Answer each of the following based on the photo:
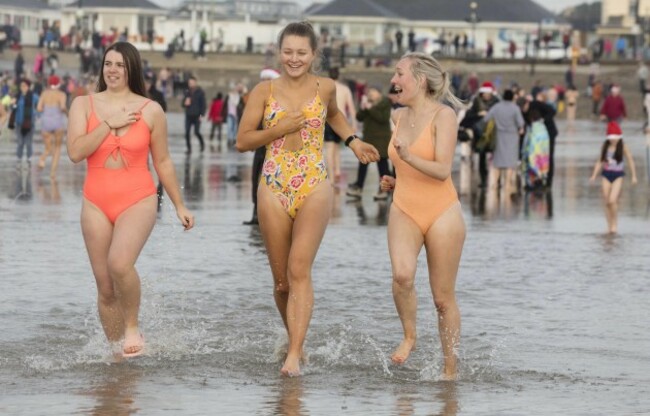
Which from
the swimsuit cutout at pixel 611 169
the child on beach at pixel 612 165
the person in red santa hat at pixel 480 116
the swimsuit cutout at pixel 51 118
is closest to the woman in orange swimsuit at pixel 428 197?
the child on beach at pixel 612 165

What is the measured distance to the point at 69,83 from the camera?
58312 millimetres

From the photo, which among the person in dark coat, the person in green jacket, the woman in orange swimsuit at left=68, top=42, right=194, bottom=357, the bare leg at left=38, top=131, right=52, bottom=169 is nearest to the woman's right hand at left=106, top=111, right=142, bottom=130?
the woman in orange swimsuit at left=68, top=42, right=194, bottom=357

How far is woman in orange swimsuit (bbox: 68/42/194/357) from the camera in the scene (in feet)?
30.2

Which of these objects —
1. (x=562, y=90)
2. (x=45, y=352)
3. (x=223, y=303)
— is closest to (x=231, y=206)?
(x=223, y=303)

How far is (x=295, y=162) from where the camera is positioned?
9266mm

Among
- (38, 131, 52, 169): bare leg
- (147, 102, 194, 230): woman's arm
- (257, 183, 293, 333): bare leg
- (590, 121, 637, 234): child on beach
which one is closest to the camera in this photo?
(257, 183, 293, 333): bare leg

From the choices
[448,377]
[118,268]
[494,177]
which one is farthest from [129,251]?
[494,177]

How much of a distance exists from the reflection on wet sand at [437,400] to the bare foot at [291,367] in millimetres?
658

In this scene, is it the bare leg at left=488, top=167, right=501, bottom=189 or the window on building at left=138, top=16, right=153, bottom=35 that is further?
the window on building at left=138, top=16, right=153, bottom=35

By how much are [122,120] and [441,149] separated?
1654 millimetres

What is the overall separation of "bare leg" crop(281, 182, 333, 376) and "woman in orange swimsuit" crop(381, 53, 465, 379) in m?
0.39

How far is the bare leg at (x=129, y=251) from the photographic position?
30.1 feet

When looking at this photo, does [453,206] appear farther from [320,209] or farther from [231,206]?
[231,206]

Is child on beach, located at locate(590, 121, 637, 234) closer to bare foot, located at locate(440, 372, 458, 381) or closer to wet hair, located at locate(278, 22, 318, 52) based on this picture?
bare foot, located at locate(440, 372, 458, 381)
